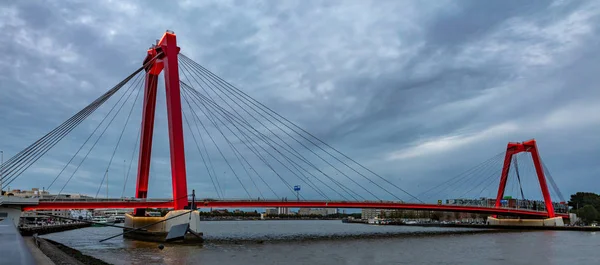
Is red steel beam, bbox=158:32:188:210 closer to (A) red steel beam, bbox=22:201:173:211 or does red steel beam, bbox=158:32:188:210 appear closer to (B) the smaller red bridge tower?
(A) red steel beam, bbox=22:201:173:211

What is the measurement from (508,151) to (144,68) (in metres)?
60.7

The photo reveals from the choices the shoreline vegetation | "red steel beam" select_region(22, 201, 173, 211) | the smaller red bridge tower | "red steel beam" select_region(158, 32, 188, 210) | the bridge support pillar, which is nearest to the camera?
the shoreline vegetation

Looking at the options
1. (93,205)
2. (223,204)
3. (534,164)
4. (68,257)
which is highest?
(534,164)

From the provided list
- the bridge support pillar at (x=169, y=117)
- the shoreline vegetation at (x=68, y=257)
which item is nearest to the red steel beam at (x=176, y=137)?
the bridge support pillar at (x=169, y=117)

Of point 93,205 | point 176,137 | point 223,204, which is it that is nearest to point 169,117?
point 176,137

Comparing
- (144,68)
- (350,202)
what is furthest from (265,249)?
(144,68)

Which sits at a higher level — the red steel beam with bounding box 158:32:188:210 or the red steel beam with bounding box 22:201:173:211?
the red steel beam with bounding box 158:32:188:210

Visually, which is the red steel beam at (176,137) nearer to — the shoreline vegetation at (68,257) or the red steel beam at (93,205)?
the red steel beam at (93,205)

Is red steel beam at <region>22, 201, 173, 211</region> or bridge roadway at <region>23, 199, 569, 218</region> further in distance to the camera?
bridge roadway at <region>23, 199, 569, 218</region>

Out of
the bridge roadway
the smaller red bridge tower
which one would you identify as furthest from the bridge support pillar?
the smaller red bridge tower

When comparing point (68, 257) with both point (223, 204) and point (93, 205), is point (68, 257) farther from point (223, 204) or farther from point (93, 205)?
point (223, 204)

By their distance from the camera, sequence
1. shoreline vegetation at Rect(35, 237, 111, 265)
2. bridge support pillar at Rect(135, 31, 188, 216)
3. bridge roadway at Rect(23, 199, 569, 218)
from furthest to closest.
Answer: bridge roadway at Rect(23, 199, 569, 218)
bridge support pillar at Rect(135, 31, 188, 216)
shoreline vegetation at Rect(35, 237, 111, 265)

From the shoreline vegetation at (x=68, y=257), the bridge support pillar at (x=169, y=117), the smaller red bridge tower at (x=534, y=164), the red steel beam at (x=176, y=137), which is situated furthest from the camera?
the smaller red bridge tower at (x=534, y=164)

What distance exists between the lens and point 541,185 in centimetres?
7344
